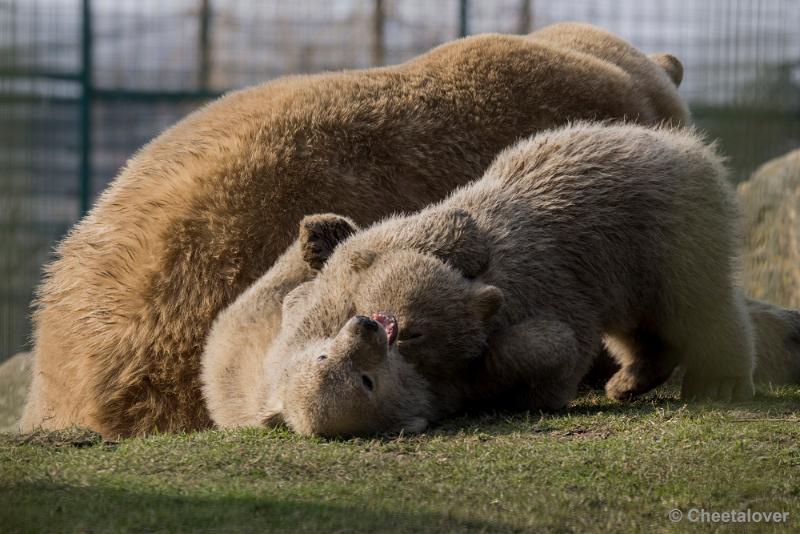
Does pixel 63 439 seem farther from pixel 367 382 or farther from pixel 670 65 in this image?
Answer: pixel 670 65

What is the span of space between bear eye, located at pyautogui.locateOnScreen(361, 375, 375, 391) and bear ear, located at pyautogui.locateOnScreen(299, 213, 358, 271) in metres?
0.91

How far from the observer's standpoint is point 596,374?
5.86m

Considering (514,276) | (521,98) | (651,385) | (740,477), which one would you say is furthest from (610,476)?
(521,98)

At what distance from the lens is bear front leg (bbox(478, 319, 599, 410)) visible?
4547 mm

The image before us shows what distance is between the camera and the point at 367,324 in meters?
3.98

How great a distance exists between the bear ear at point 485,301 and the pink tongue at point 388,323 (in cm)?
31

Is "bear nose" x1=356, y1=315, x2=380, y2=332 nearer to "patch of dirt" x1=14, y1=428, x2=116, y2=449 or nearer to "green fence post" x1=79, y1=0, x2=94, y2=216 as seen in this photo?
"patch of dirt" x1=14, y1=428, x2=116, y2=449

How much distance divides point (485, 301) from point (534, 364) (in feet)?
1.02

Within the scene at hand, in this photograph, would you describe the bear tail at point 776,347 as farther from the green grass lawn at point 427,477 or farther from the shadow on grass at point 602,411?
the green grass lawn at point 427,477

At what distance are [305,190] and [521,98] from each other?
1435 millimetres

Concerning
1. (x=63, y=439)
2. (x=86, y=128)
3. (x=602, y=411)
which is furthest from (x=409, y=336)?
(x=86, y=128)

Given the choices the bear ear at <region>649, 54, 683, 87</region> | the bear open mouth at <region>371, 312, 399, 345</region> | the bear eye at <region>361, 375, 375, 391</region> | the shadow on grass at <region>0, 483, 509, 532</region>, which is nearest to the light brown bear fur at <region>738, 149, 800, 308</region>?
the bear ear at <region>649, 54, 683, 87</region>

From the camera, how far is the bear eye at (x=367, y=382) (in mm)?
4055

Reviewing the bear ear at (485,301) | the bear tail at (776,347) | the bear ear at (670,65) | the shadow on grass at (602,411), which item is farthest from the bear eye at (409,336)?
the bear ear at (670,65)
